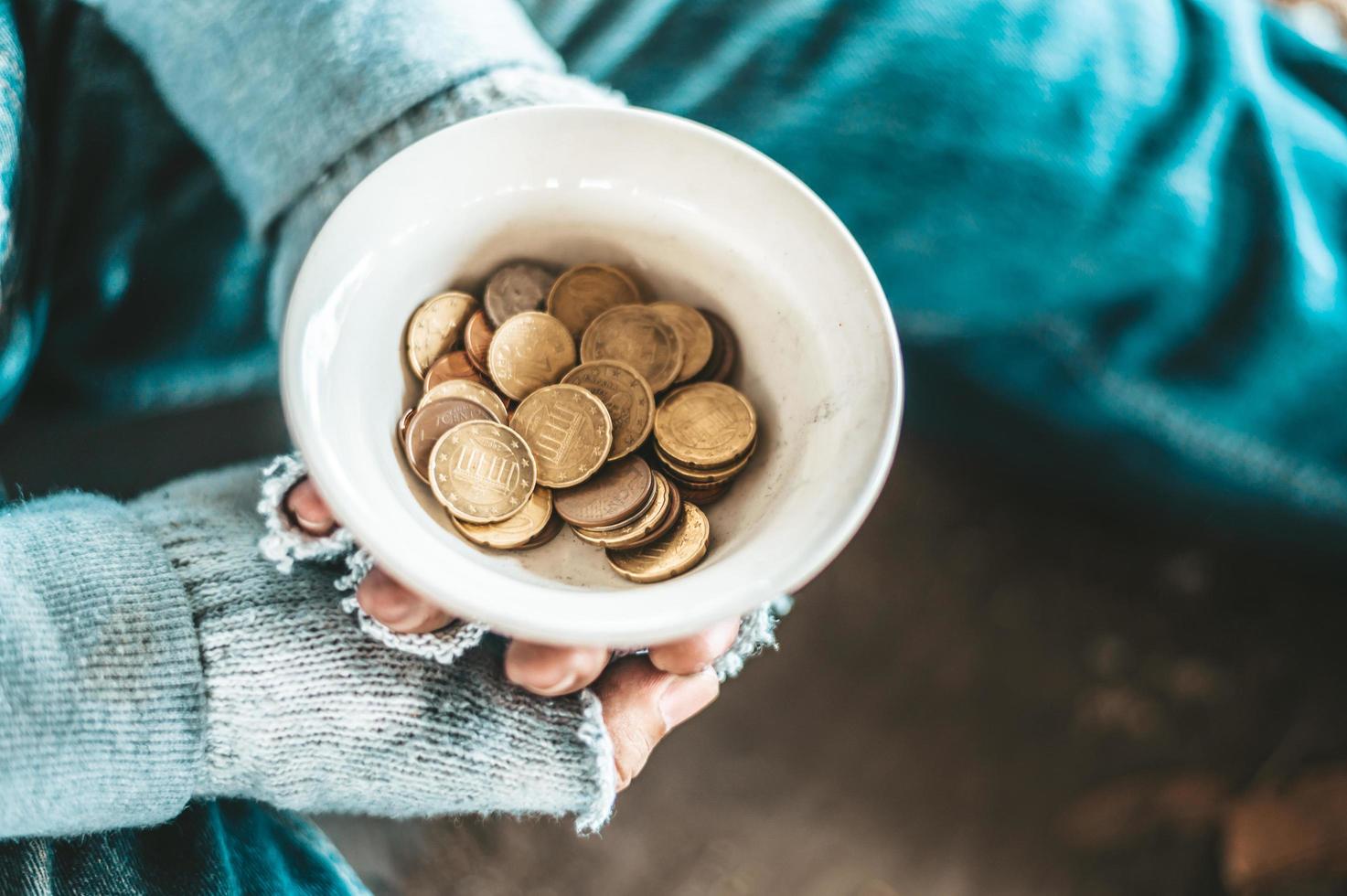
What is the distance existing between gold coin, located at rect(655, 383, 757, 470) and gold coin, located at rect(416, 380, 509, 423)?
0.44ft

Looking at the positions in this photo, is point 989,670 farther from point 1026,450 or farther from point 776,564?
point 776,564

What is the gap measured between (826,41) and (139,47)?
0.81 meters

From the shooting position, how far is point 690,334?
78 cm

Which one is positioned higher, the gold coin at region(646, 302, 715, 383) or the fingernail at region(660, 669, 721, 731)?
the gold coin at region(646, 302, 715, 383)

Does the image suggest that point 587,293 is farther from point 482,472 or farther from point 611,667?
point 611,667

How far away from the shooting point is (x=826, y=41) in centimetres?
114

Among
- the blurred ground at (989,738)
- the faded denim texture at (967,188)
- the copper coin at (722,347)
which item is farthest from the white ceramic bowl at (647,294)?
the blurred ground at (989,738)

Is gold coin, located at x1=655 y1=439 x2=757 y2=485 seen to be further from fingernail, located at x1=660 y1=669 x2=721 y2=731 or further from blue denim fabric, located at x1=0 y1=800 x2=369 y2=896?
blue denim fabric, located at x1=0 y1=800 x2=369 y2=896

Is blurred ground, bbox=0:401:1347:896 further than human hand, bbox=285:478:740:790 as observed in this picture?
Yes

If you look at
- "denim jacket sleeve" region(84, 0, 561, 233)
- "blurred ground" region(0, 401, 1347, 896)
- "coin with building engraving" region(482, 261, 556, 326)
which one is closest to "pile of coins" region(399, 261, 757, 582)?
"coin with building engraving" region(482, 261, 556, 326)

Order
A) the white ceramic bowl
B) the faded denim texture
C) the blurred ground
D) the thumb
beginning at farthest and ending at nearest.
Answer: the blurred ground
the faded denim texture
the thumb
the white ceramic bowl

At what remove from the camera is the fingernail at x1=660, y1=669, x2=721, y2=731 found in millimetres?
876

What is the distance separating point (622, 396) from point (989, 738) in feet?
3.50

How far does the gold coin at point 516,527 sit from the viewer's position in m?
0.69
